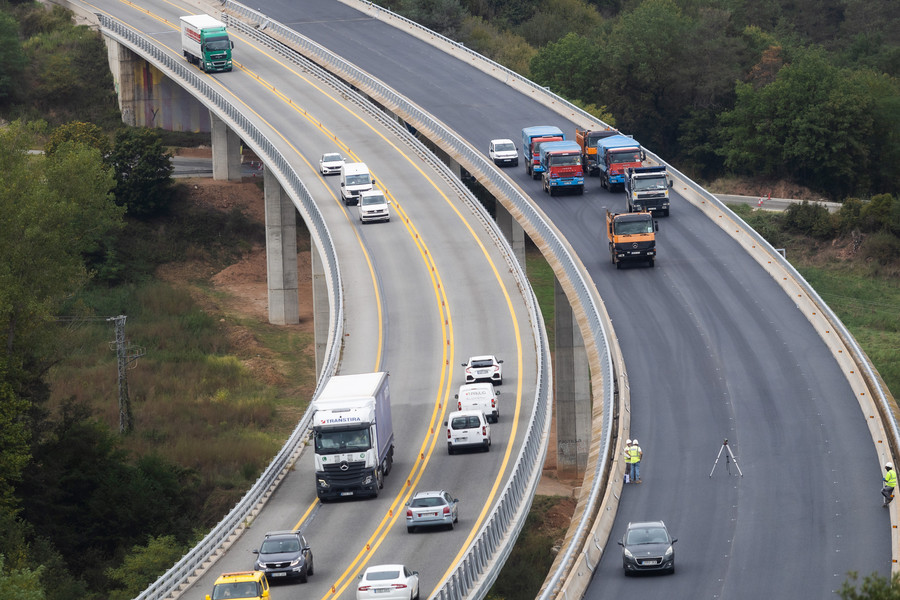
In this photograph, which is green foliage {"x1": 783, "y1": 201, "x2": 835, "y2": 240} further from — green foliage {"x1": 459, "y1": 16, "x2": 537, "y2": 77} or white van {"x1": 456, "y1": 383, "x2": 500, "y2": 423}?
white van {"x1": 456, "y1": 383, "x2": 500, "y2": 423}

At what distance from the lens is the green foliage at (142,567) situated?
167 ft

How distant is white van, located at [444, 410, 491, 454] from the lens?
50.4m

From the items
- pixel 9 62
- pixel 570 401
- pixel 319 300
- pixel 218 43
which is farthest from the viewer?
pixel 9 62

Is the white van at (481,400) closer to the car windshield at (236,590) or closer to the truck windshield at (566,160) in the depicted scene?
the car windshield at (236,590)

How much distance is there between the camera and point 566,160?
75.9 m

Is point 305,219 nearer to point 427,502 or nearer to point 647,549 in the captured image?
point 427,502

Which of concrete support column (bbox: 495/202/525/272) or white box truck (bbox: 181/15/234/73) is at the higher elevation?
white box truck (bbox: 181/15/234/73)

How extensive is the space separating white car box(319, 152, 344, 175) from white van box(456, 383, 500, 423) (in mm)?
35703

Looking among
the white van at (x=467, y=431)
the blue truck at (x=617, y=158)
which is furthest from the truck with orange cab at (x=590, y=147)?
the white van at (x=467, y=431)

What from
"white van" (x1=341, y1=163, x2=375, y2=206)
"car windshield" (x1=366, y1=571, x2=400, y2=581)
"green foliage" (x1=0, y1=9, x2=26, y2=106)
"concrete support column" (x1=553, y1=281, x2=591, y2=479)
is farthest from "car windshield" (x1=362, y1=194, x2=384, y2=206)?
"green foliage" (x1=0, y1=9, x2=26, y2=106)

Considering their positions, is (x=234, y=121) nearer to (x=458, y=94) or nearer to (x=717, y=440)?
(x=458, y=94)

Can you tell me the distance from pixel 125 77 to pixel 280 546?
8319 centimetres

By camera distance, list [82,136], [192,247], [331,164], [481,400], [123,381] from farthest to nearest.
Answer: [192,247]
[82,136]
[331,164]
[123,381]
[481,400]

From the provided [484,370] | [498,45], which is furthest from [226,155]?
[484,370]
